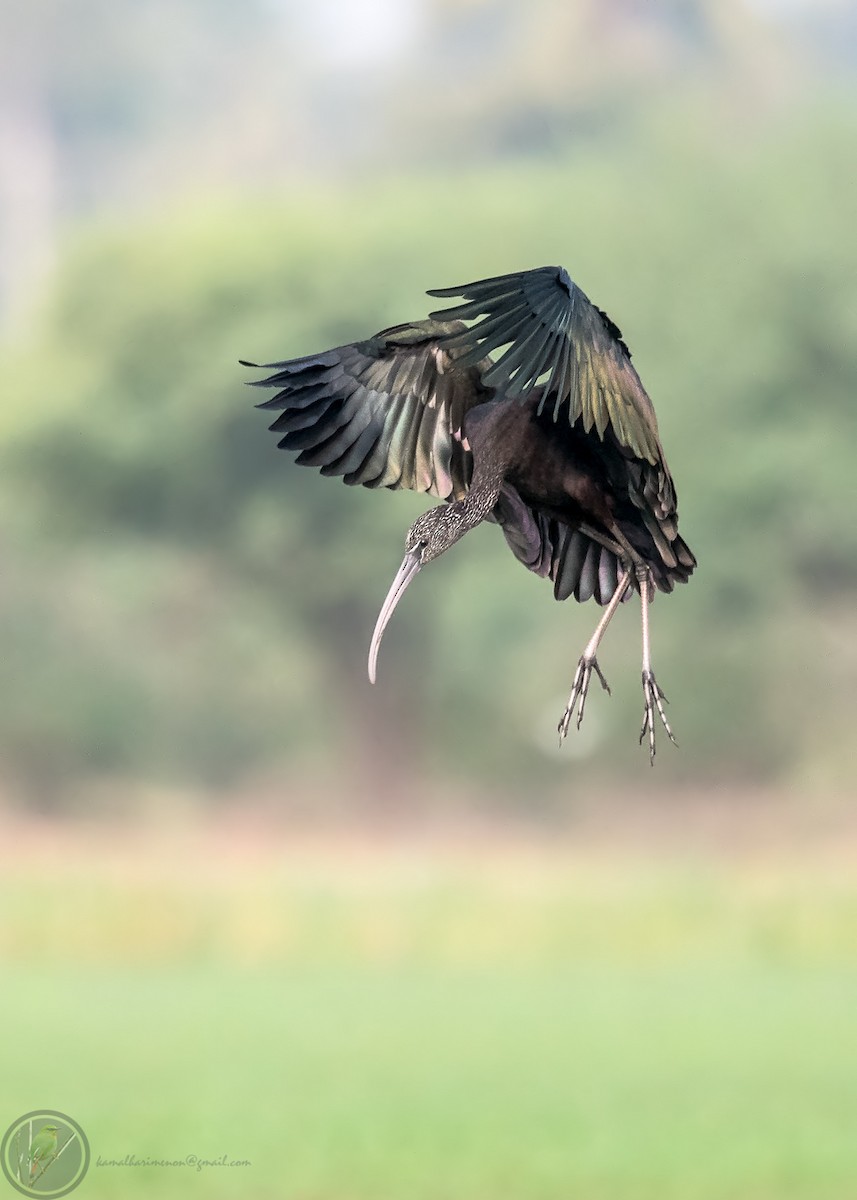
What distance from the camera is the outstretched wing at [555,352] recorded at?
2.46 meters

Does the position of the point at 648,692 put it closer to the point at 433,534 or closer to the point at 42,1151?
the point at 433,534

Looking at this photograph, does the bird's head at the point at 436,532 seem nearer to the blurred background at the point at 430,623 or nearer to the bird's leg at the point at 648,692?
the bird's leg at the point at 648,692

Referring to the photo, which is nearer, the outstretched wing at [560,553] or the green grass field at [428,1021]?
the outstretched wing at [560,553]

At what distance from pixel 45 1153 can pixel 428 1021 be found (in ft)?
43.2

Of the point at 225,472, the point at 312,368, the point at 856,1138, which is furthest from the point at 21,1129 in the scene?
the point at 225,472

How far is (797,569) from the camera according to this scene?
83.3ft

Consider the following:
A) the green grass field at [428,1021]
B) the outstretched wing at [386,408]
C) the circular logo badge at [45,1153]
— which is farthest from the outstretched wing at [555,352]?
the green grass field at [428,1021]

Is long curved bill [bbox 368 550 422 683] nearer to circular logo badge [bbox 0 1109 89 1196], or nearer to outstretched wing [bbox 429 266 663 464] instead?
outstretched wing [bbox 429 266 663 464]

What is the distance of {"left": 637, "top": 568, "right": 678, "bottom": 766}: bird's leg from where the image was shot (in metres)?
2.42

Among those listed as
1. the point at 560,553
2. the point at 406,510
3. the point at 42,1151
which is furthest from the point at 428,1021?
the point at 560,553

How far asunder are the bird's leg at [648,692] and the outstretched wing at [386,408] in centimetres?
26

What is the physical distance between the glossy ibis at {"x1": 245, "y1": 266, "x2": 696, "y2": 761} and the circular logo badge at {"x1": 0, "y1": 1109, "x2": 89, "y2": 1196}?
3586mm

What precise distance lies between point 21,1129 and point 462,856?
19.6m

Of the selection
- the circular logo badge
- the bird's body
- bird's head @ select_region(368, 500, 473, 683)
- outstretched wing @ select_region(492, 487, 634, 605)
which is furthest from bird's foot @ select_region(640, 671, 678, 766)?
the bird's body
